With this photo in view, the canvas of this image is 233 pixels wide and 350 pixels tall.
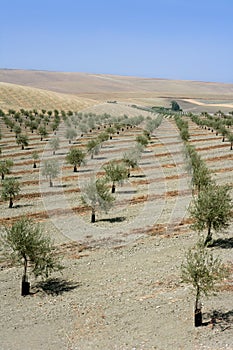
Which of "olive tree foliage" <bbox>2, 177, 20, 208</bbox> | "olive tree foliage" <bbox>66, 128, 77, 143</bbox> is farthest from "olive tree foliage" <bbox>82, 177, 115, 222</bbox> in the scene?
"olive tree foliage" <bbox>66, 128, 77, 143</bbox>

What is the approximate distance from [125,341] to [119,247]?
40.2 feet

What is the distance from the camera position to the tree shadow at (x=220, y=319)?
19.2 m

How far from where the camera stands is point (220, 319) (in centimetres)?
1977

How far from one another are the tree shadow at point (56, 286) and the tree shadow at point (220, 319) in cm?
852

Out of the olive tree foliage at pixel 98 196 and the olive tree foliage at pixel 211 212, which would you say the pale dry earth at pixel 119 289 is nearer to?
the olive tree foliage at pixel 98 196

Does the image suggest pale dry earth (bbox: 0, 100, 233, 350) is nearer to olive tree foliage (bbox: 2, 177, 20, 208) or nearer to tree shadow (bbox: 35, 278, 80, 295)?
tree shadow (bbox: 35, 278, 80, 295)

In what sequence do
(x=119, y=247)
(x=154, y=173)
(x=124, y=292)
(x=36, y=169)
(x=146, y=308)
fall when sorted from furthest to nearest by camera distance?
(x=36, y=169)
(x=154, y=173)
(x=119, y=247)
(x=124, y=292)
(x=146, y=308)

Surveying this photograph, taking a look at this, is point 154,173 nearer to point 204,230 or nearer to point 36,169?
point 36,169

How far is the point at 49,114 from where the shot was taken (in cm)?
13150

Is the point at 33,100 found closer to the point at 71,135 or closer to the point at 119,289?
the point at 71,135

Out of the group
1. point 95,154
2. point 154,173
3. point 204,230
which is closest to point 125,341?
point 204,230

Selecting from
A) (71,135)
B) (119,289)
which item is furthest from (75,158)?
(119,289)

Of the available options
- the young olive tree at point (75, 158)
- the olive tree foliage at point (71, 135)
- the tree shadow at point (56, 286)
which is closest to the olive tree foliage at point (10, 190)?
the young olive tree at point (75, 158)

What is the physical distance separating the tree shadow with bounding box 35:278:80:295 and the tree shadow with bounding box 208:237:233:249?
10.2m
